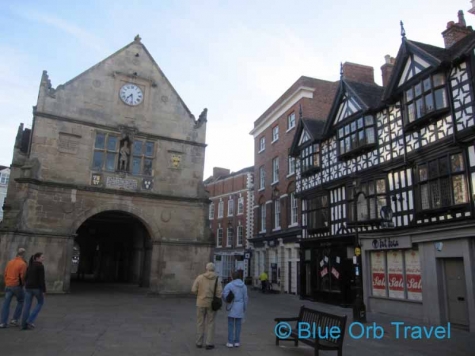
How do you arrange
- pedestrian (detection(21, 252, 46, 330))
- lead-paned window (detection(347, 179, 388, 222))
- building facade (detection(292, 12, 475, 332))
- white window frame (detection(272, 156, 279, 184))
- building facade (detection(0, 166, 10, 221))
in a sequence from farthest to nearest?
building facade (detection(0, 166, 10, 221)) → white window frame (detection(272, 156, 279, 184)) → lead-paned window (detection(347, 179, 388, 222)) → building facade (detection(292, 12, 475, 332)) → pedestrian (detection(21, 252, 46, 330))

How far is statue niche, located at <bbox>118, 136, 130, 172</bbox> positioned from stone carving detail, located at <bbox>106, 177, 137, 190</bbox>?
1.86ft

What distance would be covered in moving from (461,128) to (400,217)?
4293mm

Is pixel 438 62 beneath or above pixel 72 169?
above

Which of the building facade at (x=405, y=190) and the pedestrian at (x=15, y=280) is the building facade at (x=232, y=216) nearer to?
the building facade at (x=405, y=190)

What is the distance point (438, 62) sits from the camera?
44.9 ft

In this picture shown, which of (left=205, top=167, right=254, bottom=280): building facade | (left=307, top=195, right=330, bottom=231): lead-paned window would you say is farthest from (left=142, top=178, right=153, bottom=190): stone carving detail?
(left=205, top=167, right=254, bottom=280): building facade

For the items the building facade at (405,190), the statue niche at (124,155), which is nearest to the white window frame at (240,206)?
the building facade at (405,190)

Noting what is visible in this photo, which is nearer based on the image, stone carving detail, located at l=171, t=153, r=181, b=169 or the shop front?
the shop front

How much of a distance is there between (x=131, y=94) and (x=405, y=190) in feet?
48.1

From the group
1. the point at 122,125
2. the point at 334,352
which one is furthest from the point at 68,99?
the point at 334,352

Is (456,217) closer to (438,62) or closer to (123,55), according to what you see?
(438,62)

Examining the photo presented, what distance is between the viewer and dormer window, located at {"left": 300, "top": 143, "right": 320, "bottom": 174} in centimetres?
2208
